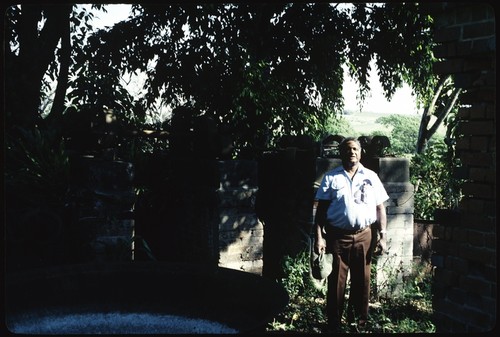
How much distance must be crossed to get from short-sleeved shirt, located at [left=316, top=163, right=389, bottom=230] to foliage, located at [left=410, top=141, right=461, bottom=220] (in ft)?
13.2

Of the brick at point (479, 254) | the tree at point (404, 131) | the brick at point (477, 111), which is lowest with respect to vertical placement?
the brick at point (479, 254)

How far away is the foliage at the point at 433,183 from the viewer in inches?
A: 348

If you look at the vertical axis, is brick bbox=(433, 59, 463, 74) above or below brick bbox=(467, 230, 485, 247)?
above

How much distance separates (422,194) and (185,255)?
449 centimetres

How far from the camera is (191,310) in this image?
10.8 feet

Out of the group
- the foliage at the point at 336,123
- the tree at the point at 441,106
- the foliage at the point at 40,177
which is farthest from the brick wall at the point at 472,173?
the tree at the point at 441,106

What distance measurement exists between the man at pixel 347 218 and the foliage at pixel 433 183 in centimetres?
397

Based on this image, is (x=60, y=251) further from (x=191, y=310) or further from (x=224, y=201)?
(x=191, y=310)

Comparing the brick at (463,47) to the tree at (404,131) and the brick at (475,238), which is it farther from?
the tree at (404,131)

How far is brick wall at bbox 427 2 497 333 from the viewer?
285cm

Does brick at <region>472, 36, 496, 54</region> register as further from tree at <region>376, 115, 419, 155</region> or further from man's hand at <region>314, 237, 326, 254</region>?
tree at <region>376, 115, 419, 155</region>

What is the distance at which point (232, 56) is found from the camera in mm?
8695

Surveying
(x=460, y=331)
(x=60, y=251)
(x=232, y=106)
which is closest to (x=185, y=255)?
(x=60, y=251)

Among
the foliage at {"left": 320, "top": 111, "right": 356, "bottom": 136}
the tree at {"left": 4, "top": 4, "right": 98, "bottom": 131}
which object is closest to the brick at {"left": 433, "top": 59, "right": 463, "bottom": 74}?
the tree at {"left": 4, "top": 4, "right": 98, "bottom": 131}
